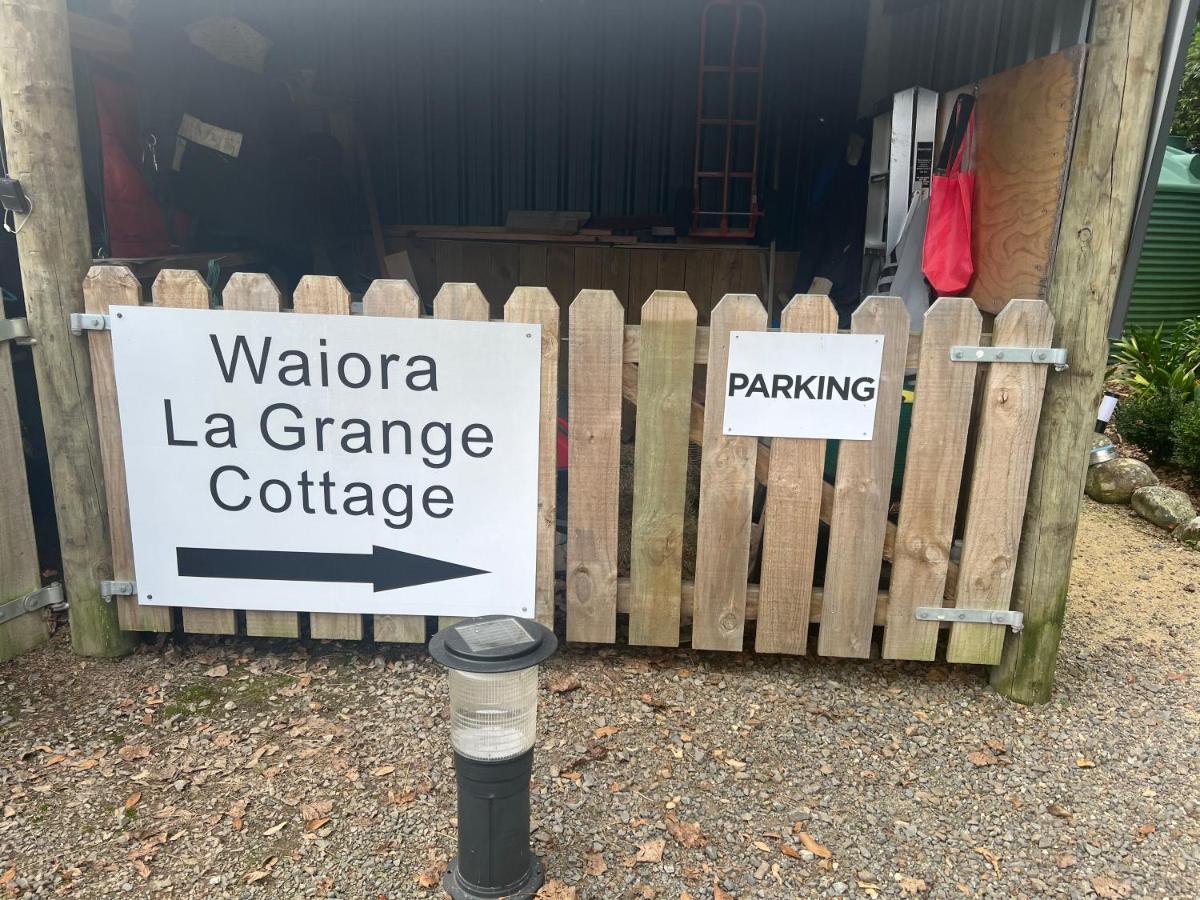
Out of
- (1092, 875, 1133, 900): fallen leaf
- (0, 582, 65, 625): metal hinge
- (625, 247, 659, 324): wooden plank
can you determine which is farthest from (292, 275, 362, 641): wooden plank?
(625, 247, 659, 324): wooden plank

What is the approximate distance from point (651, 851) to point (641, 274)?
18.9 ft

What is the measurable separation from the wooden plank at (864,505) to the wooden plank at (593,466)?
0.78m

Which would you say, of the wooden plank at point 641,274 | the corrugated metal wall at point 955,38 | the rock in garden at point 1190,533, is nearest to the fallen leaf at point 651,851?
the corrugated metal wall at point 955,38

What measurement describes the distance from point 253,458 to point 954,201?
128 inches

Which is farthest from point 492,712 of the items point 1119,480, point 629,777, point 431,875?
point 1119,480

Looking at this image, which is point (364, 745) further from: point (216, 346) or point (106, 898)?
point (216, 346)

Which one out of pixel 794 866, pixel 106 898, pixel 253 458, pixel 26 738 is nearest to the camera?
pixel 106 898

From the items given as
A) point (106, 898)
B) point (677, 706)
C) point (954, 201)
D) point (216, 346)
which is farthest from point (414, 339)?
point (954, 201)

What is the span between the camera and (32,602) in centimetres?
332

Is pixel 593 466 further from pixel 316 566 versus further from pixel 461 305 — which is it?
pixel 316 566

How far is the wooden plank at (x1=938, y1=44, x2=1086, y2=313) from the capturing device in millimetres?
3051

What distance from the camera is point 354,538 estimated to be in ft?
10.3

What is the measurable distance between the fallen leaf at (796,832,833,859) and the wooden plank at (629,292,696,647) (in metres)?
0.89

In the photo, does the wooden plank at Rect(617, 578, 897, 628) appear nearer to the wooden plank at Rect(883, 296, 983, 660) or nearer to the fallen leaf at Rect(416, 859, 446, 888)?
the wooden plank at Rect(883, 296, 983, 660)
